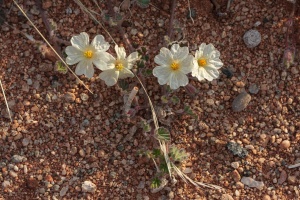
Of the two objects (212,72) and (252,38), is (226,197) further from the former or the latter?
(252,38)

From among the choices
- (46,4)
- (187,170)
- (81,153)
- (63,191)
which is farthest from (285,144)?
(46,4)

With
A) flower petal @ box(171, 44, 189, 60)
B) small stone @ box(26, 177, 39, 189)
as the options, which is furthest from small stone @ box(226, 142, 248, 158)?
small stone @ box(26, 177, 39, 189)

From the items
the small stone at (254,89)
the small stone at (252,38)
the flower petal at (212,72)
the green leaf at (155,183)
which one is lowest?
the green leaf at (155,183)

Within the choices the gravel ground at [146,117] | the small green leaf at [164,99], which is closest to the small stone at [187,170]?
the gravel ground at [146,117]

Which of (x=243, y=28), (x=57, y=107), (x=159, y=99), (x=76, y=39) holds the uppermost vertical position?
(x=243, y=28)

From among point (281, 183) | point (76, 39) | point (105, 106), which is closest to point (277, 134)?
point (281, 183)

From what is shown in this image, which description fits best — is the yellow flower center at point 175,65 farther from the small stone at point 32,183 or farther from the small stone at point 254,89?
the small stone at point 32,183

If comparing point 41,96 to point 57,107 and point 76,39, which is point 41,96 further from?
point 76,39

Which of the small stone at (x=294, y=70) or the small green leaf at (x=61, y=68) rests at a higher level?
the small stone at (x=294, y=70)
